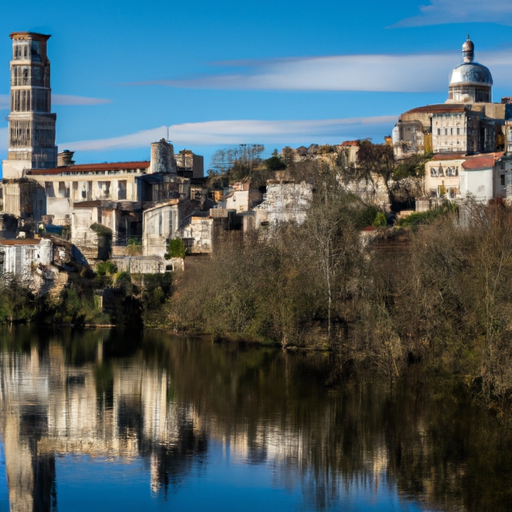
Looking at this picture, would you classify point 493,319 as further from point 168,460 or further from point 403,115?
point 403,115

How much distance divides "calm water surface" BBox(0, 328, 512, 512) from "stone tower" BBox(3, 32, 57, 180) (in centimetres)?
4163

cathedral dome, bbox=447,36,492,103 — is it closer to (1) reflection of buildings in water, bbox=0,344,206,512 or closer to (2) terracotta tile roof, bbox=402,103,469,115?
(2) terracotta tile roof, bbox=402,103,469,115

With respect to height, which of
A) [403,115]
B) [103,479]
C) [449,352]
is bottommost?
[103,479]

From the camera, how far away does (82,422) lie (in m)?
24.6

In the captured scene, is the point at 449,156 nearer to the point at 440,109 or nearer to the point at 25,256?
the point at 440,109

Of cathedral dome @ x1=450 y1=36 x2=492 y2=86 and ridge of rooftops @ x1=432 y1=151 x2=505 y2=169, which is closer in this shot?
ridge of rooftops @ x1=432 y1=151 x2=505 y2=169

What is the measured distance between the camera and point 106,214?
54.7 metres

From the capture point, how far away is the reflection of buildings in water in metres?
20.7

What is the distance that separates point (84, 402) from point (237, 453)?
616 cm

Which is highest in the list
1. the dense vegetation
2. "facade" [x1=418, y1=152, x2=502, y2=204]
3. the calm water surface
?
"facade" [x1=418, y1=152, x2=502, y2=204]

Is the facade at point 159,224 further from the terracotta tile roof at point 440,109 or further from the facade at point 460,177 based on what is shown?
the terracotta tile roof at point 440,109

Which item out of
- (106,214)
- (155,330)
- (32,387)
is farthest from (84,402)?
(106,214)

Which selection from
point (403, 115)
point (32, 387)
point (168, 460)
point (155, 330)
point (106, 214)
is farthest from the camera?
point (403, 115)

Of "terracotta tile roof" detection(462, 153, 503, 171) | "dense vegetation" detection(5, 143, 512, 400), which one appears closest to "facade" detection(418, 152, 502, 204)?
"terracotta tile roof" detection(462, 153, 503, 171)
